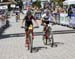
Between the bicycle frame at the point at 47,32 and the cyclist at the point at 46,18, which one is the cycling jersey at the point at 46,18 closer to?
the cyclist at the point at 46,18

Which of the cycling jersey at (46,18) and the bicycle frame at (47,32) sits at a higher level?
the cycling jersey at (46,18)

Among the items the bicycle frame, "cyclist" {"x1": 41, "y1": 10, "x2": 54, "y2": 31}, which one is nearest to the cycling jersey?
"cyclist" {"x1": 41, "y1": 10, "x2": 54, "y2": 31}

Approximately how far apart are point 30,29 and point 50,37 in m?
2.01

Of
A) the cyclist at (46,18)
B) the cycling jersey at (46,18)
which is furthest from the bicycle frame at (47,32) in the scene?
the cycling jersey at (46,18)

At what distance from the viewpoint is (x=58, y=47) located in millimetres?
14852

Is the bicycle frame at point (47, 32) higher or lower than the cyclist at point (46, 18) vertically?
lower

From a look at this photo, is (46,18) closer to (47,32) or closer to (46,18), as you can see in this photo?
(46,18)

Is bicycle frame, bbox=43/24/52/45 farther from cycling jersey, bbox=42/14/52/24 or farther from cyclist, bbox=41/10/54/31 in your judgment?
cycling jersey, bbox=42/14/52/24

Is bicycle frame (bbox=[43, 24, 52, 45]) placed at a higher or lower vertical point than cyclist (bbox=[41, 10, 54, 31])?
lower

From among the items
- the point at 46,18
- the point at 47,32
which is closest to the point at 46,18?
the point at 46,18

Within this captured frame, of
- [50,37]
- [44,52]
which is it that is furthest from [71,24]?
[44,52]

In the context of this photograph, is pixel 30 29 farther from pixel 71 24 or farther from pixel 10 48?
pixel 71 24

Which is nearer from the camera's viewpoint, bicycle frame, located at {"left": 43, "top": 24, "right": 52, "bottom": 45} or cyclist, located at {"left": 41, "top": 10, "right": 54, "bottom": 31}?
cyclist, located at {"left": 41, "top": 10, "right": 54, "bottom": 31}

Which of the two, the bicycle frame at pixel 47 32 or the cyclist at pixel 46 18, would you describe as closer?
the cyclist at pixel 46 18
